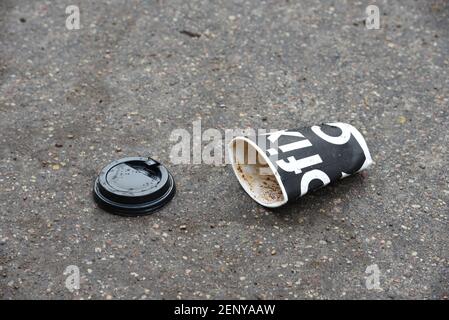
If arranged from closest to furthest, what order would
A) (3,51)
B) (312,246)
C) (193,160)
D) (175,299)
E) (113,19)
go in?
(175,299)
(312,246)
(193,160)
(3,51)
(113,19)

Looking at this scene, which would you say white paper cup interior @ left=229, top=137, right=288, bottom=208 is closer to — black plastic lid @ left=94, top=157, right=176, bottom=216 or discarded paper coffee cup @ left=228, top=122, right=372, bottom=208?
discarded paper coffee cup @ left=228, top=122, right=372, bottom=208

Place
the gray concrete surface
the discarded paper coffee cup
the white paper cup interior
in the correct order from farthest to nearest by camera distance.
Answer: the white paper cup interior
the discarded paper coffee cup
the gray concrete surface

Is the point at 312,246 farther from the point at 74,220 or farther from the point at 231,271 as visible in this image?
the point at 74,220

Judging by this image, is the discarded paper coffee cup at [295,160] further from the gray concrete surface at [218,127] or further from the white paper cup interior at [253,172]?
the gray concrete surface at [218,127]

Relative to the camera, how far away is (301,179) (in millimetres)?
3773

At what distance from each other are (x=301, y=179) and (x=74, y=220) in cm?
135

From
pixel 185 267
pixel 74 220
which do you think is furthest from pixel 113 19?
pixel 185 267

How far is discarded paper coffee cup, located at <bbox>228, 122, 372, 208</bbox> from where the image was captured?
12.3 ft

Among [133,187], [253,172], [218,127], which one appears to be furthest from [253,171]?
[133,187]

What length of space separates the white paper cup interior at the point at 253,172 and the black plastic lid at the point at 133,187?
44cm

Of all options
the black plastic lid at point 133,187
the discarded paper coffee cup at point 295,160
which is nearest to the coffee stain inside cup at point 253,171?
the discarded paper coffee cup at point 295,160

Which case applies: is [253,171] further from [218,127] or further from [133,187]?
[133,187]

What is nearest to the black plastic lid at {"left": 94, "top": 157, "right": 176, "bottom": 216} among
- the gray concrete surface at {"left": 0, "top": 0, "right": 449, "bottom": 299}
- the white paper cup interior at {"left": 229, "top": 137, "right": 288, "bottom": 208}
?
the gray concrete surface at {"left": 0, "top": 0, "right": 449, "bottom": 299}

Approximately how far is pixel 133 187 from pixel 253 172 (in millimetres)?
774
